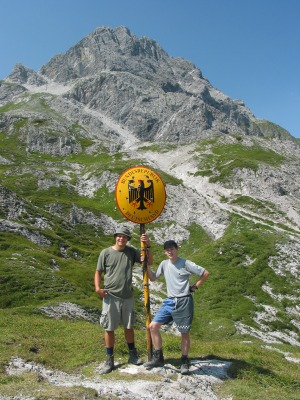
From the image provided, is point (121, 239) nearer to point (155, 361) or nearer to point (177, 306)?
point (177, 306)

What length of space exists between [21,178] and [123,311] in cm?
9811

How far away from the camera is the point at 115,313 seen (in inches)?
491

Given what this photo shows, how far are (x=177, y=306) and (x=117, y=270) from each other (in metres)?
2.42

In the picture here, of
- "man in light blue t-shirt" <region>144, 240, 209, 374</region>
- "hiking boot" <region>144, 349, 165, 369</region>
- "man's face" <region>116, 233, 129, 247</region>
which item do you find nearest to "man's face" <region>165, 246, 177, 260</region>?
"man in light blue t-shirt" <region>144, 240, 209, 374</region>

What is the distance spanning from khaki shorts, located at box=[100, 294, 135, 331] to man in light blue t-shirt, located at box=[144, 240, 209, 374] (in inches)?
33.2

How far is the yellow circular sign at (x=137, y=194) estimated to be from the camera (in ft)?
42.9

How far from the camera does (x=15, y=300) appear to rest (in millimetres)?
26812

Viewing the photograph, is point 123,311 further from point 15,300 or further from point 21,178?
point 21,178

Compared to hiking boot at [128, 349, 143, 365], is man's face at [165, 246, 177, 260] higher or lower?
higher

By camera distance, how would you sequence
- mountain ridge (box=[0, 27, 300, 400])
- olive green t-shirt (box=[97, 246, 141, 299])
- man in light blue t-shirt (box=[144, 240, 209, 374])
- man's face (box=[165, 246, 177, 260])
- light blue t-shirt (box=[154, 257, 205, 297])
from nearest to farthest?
man in light blue t-shirt (box=[144, 240, 209, 374]) < light blue t-shirt (box=[154, 257, 205, 297]) < olive green t-shirt (box=[97, 246, 141, 299]) < man's face (box=[165, 246, 177, 260]) < mountain ridge (box=[0, 27, 300, 400])

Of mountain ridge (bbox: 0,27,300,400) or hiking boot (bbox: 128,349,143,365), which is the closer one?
hiking boot (bbox: 128,349,143,365)

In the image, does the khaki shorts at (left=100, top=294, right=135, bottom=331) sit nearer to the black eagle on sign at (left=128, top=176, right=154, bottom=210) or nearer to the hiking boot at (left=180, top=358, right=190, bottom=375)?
the hiking boot at (left=180, top=358, right=190, bottom=375)

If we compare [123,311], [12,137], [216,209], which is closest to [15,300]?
[123,311]

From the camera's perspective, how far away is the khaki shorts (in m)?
12.4
